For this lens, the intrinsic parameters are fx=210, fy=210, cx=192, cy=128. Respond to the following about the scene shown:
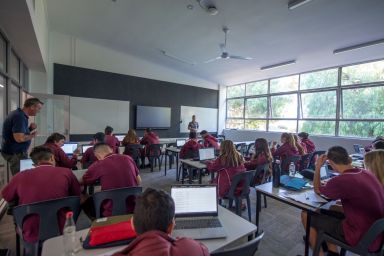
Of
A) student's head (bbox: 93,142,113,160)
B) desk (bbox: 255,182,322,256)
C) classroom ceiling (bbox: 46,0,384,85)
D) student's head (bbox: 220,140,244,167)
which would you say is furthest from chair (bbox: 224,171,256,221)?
classroom ceiling (bbox: 46,0,384,85)

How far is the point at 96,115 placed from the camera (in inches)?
284

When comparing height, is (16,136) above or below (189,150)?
above

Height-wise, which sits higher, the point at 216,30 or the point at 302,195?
the point at 216,30

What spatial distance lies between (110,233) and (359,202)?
1.83m

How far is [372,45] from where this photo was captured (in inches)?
200

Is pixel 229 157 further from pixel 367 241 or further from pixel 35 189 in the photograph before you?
pixel 35 189

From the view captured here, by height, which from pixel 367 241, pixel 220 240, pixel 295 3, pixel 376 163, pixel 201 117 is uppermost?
pixel 295 3

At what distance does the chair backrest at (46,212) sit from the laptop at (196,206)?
0.87 meters

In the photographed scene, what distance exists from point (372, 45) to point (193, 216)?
6161 millimetres

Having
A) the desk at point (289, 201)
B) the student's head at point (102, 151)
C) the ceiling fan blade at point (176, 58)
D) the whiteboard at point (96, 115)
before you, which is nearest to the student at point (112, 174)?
the student's head at point (102, 151)

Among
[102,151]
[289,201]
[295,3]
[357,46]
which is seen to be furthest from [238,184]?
[357,46]

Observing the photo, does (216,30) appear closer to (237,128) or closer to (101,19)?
(101,19)

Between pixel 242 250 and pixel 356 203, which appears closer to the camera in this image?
pixel 242 250

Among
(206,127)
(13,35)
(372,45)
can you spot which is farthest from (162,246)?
(206,127)
